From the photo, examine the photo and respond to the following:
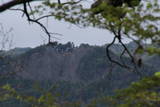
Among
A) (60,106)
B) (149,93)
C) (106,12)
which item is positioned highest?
(106,12)

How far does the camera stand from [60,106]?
480 inches

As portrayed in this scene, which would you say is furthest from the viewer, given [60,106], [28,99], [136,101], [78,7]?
[60,106]

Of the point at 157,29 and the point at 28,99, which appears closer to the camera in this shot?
the point at 157,29

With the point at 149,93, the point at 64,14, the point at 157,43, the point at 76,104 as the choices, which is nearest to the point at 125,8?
the point at 157,43

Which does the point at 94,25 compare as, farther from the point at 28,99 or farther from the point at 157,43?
the point at 28,99

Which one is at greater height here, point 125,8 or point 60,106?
point 125,8

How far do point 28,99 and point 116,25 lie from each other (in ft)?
16.3

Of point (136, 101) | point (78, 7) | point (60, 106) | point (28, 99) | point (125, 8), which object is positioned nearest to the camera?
point (125, 8)

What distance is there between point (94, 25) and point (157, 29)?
143 cm

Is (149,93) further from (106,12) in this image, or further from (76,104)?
(76,104)

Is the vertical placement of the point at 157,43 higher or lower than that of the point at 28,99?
higher

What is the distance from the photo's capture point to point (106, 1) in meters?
6.96

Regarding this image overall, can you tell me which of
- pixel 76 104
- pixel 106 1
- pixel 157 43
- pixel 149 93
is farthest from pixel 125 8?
pixel 76 104

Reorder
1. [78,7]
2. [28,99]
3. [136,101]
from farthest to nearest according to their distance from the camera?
[28,99] < [78,7] < [136,101]
